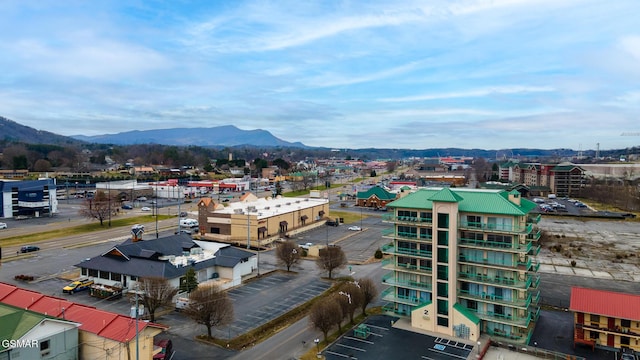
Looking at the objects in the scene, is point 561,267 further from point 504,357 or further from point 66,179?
point 66,179

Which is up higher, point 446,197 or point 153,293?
point 446,197

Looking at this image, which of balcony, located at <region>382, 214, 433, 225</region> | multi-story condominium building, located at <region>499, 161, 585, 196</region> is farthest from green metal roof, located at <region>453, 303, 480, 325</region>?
multi-story condominium building, located at <region>499, 161, 585, 196</region>

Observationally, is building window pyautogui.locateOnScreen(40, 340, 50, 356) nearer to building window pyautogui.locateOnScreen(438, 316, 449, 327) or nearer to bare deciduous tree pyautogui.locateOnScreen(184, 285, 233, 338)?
bare deciduous tree pyautogui.locateOnScreen(184, 285, 233, 338)

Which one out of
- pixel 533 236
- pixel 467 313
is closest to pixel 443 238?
pixel 467 313

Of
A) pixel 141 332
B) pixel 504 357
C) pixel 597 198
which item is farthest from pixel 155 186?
pixel 597 198

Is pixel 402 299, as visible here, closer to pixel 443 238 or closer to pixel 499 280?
pixel 443 238
